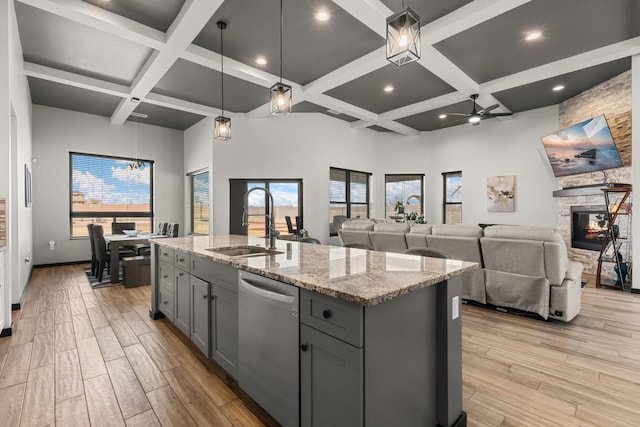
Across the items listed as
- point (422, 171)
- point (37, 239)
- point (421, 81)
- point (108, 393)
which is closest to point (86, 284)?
point (37, 239)

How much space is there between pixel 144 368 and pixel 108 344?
682mm

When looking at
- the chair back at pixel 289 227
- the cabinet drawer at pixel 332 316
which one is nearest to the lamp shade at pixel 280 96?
the cabinet drawer at pixel 332 316

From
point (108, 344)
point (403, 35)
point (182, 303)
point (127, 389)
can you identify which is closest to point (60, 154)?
point (108, 344)

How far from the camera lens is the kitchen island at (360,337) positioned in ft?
3.95

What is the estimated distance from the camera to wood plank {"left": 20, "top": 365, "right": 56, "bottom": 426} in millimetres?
1727

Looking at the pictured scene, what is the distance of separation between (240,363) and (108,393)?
912 mm

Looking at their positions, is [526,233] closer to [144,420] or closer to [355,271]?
[355,271]

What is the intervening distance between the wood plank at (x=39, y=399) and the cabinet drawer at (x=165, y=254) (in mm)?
1111

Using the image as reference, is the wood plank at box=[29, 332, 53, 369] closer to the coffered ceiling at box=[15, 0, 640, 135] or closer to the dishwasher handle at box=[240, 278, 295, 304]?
the dishwasher handle at box=[240, 278, 295, 304]

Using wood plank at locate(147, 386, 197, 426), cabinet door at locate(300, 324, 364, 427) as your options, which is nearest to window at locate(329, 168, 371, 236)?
wood plank at locate(147, 386, 197, 426)

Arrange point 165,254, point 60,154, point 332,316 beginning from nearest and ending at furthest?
point 332,316 < point 165,254 < point 60,154

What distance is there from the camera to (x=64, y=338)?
2834 mm

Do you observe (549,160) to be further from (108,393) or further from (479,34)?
(108,393)

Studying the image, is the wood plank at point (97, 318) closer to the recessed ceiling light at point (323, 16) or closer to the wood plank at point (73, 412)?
the wood plank at point (73, 412)
